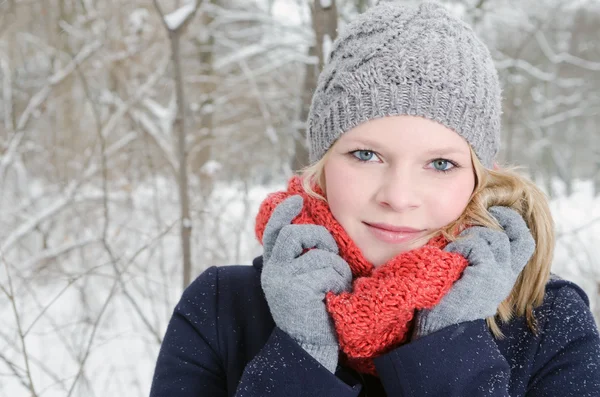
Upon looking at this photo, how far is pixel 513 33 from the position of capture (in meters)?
8.06

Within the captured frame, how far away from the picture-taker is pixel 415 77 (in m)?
1.18

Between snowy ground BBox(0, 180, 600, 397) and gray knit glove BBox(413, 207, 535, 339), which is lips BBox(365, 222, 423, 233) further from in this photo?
snowy ground BBox(0, 180, 600, 397)

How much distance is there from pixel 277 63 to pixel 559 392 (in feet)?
15.4

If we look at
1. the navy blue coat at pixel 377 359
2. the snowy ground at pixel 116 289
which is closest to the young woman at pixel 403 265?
the navy blue coat at pixel 377 359

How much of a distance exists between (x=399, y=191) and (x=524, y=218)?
17.3 inches

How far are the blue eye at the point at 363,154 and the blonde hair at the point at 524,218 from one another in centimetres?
11

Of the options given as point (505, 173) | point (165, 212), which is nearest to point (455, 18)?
point (505, 173)

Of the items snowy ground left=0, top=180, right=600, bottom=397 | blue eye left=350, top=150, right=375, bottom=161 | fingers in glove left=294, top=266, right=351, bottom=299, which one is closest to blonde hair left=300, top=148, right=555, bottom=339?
blue eye left=350, top=150, right=375, bottom=161

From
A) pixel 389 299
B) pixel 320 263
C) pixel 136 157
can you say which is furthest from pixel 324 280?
pixel 136 157

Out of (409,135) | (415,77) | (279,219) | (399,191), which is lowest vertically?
(279,219)

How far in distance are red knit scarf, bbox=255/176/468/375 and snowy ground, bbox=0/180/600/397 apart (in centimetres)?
148

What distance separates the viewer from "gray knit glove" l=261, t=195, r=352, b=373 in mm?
1125

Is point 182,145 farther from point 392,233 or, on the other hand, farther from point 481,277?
point 481,277

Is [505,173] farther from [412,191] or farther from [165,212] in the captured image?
[165,212]
